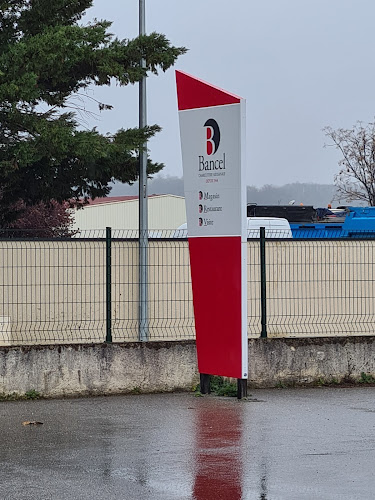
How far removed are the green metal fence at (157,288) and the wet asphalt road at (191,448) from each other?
5.37 feet

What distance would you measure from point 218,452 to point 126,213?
2233 inches

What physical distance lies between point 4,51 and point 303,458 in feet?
Answer: 41.4

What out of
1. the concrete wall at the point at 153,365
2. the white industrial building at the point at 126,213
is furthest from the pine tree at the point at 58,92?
the white industrial building at the point at 126,213

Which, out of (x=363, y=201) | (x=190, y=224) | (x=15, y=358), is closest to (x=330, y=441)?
(x=190, y=224)

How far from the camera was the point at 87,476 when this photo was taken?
324 inches

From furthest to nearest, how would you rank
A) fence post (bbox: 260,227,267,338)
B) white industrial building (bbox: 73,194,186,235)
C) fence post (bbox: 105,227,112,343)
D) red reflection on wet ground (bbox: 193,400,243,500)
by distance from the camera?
white industrial building (bbox: 73,194,186,235), fence post (bbox: 260,227,267,338), fence post (bbox: 105,227,112,343), red reflection on wet ground (bbox: 193,400,243,500)

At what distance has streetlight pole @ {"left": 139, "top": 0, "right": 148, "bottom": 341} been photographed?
14.8 meters

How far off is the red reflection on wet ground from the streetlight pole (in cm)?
250

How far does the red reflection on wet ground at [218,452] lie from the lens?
304 inches

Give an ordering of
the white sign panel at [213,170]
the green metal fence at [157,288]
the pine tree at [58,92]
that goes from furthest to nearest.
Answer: the pine tree at [58,92], the green metal fence at [157,288], the white sign panel at [213,170]

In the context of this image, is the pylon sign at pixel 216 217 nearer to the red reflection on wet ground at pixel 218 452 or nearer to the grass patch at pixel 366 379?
the red reflection on wet ground at pixel 218 452

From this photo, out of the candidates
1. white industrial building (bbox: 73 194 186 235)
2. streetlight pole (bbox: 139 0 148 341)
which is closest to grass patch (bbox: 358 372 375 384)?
streetlight pole (bbox: 139 0 148 341)

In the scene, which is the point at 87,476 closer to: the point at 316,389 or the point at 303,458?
the point at 303,458

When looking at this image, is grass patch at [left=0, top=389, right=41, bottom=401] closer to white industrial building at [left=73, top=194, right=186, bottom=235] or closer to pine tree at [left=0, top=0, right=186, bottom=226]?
pine tree at [left=0, top=0, right=186, bottom=226]
